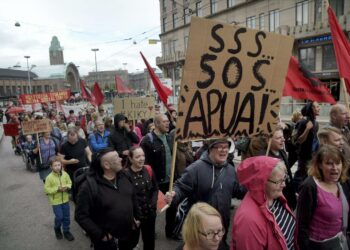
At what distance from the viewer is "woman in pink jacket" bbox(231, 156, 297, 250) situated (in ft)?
7.38

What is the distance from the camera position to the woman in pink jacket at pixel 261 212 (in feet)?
7.38

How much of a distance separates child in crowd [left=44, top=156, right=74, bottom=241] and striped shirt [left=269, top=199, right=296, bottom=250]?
3678 millimetres

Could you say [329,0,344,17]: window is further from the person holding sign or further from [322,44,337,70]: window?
the person holding sign

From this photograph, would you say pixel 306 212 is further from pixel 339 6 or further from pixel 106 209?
pixel 339 6

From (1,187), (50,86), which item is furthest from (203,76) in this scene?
(50,86)

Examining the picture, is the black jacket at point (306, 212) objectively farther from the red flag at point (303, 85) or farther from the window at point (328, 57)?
the window at point (328, 57)

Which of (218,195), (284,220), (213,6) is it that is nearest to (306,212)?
(284,220)

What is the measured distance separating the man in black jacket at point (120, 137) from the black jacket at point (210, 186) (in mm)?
2935

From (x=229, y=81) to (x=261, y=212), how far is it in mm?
1274

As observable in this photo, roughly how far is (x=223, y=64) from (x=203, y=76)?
0.25m

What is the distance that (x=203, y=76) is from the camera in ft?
9.45

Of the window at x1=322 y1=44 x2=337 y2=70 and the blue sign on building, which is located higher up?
the blue sign on building

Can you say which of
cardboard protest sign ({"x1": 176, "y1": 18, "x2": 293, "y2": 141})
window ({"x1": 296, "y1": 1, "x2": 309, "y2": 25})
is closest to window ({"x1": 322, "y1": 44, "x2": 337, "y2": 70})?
window ({"x1": 296, "y1": 1, "x2": 309, "y2": 25})

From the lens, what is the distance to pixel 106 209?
10.6ft
